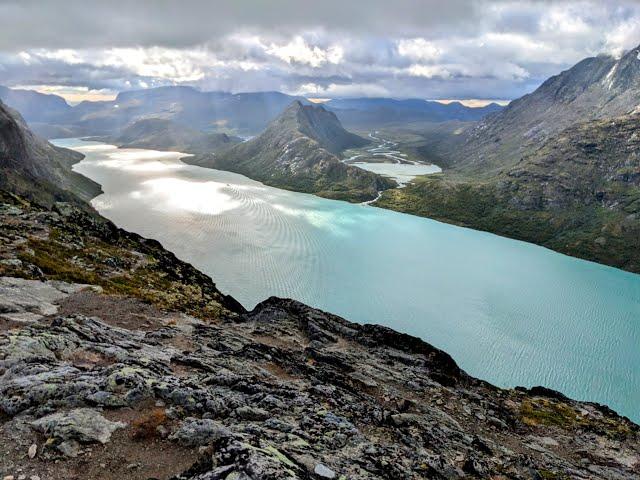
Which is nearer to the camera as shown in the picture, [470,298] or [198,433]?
[198,433]

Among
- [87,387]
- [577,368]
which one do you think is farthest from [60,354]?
[577,368]

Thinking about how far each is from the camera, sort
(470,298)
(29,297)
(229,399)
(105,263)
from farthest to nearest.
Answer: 1. (470,298)
2. (105,263)
3. (29,297)
4. (229,399)

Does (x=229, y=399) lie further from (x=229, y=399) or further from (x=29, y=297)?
(x=29, y=297)

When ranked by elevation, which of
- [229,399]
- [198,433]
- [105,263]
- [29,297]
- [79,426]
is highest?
[79,426]

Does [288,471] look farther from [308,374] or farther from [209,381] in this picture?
[308,374]

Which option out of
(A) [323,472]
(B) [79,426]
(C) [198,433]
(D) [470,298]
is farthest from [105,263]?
(D) [470,298]

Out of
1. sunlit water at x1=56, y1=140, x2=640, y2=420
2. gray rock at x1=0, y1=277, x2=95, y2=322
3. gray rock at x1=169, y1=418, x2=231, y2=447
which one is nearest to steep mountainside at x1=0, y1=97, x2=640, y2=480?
gray rock at x1=169, y1=418, x2=231, y2=447

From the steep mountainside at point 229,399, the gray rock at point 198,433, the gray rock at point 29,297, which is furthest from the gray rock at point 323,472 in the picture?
the gray rock at point 29,297

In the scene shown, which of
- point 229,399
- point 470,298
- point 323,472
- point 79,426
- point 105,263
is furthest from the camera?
point 470,298

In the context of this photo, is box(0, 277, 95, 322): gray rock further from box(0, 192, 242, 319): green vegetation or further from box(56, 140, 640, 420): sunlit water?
box(56, 140, 640, 420): sunlit water
